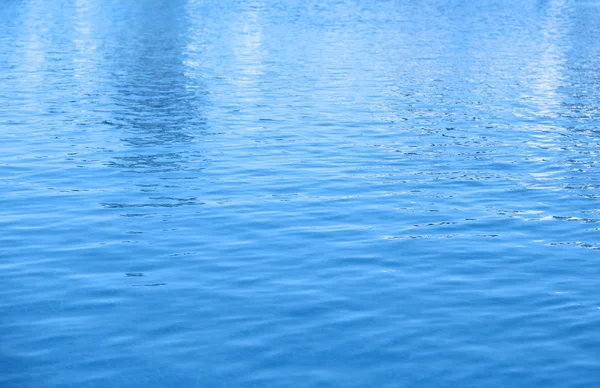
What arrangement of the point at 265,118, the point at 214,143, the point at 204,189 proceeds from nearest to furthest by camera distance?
the point at 204,189 < the point at 214,143 < the point at 265,118

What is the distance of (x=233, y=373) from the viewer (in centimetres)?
1238

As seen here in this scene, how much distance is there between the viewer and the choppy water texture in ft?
42.5

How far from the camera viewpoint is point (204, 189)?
21.6 m

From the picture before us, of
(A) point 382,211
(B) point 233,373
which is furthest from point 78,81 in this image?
(B) point 233,373

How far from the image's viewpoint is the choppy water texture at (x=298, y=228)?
12969 mm

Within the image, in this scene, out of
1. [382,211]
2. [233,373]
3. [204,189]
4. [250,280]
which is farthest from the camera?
[204,189]

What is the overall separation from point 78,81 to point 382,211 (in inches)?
894

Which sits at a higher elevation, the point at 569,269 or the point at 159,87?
the point at 569,269

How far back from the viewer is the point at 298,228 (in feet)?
61.6

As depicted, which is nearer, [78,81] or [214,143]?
[214,143]

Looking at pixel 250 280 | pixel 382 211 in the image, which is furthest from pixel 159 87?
pixel 250 280

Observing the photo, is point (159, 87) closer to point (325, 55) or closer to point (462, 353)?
point (325, 55)

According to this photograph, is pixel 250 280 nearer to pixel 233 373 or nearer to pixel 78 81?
pixel 233 373

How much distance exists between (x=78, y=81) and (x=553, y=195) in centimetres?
2363
